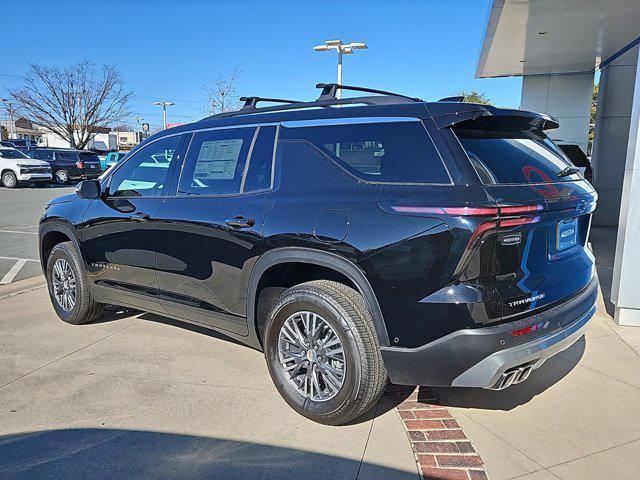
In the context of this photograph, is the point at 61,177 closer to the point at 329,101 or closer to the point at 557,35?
the point at 557,35

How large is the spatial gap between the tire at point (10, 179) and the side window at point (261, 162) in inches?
894

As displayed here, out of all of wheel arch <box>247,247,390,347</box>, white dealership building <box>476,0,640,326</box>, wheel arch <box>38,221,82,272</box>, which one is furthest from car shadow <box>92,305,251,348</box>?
white dealership building <box>476,0,640,326</box>

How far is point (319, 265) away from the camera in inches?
118

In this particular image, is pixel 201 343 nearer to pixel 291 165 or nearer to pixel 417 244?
pixel 291 165

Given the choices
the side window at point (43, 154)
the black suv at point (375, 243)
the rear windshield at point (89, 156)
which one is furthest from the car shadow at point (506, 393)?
the rear windshield at point (89, 156)

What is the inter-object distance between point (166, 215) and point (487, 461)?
8.90ft

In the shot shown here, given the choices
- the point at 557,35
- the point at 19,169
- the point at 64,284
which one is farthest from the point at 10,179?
the point at 557,35

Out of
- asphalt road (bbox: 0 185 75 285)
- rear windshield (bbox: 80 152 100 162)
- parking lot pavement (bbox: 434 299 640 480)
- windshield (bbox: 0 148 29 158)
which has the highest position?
windshield (bbox: 0 148 29 158)

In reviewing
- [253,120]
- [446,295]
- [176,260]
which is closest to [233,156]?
[253,120]

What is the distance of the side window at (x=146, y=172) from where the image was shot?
413 centimetres

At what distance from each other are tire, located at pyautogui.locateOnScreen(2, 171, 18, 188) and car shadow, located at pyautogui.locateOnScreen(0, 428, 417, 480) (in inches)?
891

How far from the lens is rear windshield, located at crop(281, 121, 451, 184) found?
8.89ft

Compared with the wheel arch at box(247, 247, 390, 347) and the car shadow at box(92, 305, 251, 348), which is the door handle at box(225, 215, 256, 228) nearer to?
the wheel arch at box(247, 247, 390, 347)

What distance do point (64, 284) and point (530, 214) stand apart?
4283 mm
